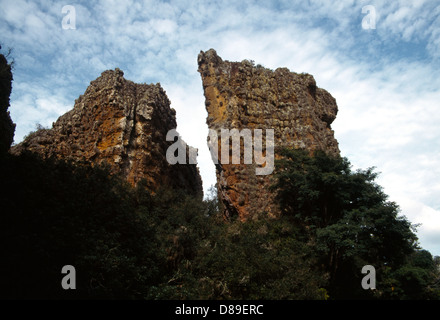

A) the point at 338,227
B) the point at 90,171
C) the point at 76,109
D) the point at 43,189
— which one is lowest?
the point at 338,227

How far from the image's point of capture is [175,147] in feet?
73.0

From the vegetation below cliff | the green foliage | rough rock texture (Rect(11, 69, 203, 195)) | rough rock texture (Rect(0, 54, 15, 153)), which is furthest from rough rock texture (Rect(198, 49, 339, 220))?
rough rock texture (Rect(0, 54, 15, 153))

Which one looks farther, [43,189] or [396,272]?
[396,272]

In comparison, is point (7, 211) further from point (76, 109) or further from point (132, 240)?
point (76, 109)

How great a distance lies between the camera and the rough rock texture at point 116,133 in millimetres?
17203

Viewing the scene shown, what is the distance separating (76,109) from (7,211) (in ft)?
42.4

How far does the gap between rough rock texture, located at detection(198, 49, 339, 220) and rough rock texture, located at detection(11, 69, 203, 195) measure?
3735mm

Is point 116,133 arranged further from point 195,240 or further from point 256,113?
point 256,113

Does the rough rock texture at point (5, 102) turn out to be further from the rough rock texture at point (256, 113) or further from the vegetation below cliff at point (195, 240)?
the rough rock texture at point (256, 113)

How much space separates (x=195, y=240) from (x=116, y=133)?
8256mm

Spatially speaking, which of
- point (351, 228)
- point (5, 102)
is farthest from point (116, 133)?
point (351, 228)

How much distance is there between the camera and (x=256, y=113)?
20.0 metres

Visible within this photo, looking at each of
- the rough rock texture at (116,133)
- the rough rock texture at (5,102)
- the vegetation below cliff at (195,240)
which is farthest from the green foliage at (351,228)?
the rough rock texture at (5,102)

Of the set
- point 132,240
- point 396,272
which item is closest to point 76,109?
point 132,240
